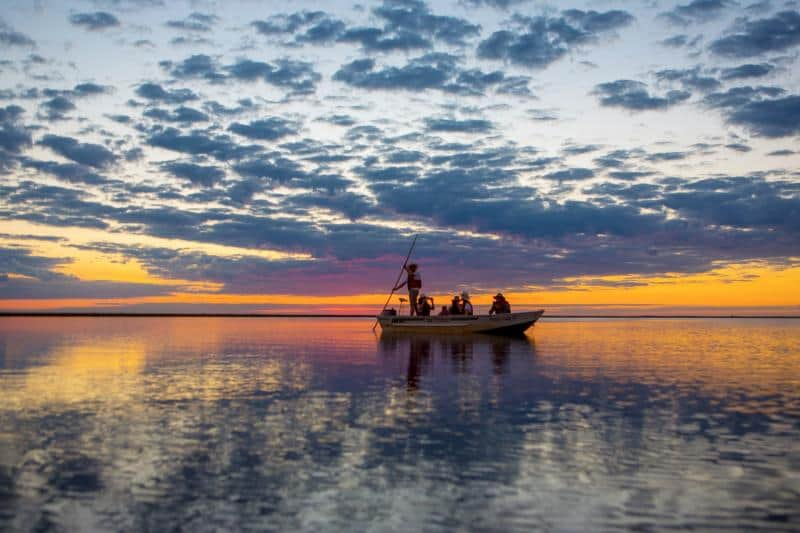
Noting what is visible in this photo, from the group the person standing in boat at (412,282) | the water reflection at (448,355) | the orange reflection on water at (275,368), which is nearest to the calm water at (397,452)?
the orange reflection on water at (275,368)

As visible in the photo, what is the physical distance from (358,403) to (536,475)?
9.29m

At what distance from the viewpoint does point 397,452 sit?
1409 centimetres

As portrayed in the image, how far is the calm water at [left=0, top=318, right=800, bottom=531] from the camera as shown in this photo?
10.1m

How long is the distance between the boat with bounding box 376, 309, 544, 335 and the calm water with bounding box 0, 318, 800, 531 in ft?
108

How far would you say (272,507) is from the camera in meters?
10.4

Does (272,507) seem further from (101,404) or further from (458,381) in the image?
(458,381)

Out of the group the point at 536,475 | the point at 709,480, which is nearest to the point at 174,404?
the point at 536,475

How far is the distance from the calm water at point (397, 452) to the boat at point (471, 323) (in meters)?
32.9

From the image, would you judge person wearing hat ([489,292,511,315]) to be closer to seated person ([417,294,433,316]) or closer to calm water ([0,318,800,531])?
seated person ([417,294,433,316])

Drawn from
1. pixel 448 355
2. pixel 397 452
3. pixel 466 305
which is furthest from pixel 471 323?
pixel 397 452

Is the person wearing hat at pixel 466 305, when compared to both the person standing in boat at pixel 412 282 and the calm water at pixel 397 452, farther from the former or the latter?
the calm water at pixel 397 452

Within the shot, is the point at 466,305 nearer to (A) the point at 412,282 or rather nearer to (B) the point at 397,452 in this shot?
(A) the point at 412,282

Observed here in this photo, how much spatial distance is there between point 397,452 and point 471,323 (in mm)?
48819

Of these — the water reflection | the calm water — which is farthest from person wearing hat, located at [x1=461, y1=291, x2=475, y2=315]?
the calm water
